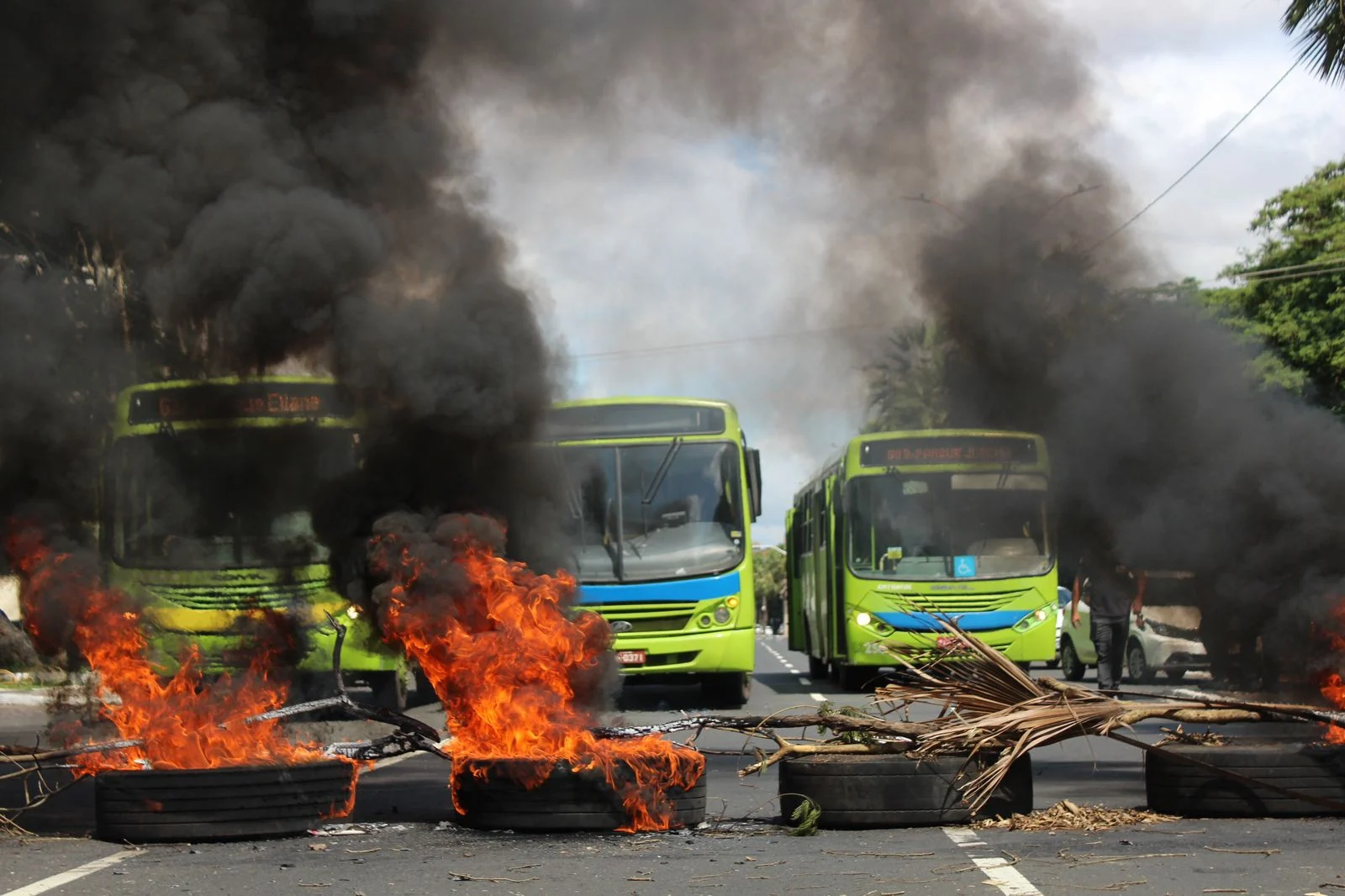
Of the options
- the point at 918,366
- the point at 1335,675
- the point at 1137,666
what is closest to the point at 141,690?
the point at 1335,675

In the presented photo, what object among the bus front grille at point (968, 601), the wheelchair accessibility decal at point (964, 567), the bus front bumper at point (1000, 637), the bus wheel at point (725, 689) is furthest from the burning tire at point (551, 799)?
the wheelchair accessibility decal at point (964, 567)

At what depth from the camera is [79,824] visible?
334 inches

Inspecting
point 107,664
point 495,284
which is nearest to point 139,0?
point 495,284

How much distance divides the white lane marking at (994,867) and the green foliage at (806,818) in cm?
65

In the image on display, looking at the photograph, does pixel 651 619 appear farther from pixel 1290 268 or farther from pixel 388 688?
pixel 1290 268

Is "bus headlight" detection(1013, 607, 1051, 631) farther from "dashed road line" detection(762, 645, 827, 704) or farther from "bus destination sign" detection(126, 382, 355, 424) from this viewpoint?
"bus destination sign" detection(126, 382, 355, 424)

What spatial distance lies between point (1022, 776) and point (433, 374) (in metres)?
3.99

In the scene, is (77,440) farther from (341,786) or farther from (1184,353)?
(1184,353)

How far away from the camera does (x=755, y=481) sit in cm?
1739

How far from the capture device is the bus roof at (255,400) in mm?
9500

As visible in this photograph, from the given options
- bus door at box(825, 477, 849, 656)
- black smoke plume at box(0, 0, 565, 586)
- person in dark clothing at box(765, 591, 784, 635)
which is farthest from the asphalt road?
person in dark clothing at box(765, 591, 784, 635)

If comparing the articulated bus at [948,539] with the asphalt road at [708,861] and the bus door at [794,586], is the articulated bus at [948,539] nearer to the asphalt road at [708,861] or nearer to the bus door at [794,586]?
the bus door at [794,586]

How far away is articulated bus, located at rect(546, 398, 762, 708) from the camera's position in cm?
1653

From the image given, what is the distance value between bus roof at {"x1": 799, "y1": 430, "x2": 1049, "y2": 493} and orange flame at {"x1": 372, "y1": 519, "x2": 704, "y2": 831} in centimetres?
1106
